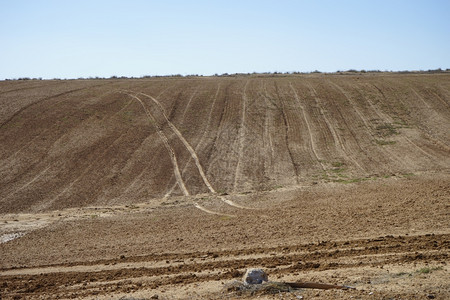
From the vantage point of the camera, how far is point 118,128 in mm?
32656

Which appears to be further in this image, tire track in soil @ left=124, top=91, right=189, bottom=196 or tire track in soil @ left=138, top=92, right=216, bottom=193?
tire track in soil @ left=138, top=92, right=216, bottom=193


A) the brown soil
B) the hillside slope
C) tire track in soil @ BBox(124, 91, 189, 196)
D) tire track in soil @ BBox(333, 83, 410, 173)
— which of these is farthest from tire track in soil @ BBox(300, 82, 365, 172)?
tire track in soil @ BBox(124, 91, 189, 196)

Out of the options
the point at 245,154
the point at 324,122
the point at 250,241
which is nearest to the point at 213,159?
the point at 245,154

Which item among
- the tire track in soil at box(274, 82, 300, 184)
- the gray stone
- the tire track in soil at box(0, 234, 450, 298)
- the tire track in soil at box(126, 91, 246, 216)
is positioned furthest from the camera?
the tire track in soil at box(274, 82, 300, 184)

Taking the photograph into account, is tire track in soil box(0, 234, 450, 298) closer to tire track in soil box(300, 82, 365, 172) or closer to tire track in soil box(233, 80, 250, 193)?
tire track in soil box(233, 80, 250, 193)

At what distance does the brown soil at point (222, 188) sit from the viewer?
11.4 m

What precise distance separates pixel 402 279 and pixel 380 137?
2326 cm

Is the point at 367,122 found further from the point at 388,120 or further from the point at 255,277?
the point at 255,277

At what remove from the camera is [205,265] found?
39.3 feet

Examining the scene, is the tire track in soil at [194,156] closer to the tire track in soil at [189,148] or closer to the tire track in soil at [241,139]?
the tire track in soil at [189,148]

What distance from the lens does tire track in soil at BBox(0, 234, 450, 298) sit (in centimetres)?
1090

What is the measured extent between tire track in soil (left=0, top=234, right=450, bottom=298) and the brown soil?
0.20ft

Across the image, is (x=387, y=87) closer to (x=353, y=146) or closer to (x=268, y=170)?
(x=353, y=146)

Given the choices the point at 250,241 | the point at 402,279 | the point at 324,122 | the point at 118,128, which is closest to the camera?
the point at 402,279
